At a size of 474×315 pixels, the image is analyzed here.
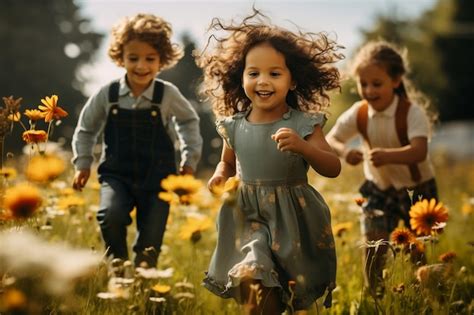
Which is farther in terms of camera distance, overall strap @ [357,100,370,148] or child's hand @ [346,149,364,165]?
overall strap @ [357,100,370,148]

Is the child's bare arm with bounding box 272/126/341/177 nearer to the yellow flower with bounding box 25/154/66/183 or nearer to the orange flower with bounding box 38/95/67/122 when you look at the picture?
the yellow flower with bounding box 25/154/66/183

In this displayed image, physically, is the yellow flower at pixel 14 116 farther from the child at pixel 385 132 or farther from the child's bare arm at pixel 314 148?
the child at pixel 385 132

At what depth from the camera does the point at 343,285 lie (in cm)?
405

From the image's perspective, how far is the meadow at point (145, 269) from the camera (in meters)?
2.00

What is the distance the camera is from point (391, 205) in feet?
14.8

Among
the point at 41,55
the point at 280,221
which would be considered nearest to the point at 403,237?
the point at 280,221

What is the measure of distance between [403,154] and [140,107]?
5.25 feet

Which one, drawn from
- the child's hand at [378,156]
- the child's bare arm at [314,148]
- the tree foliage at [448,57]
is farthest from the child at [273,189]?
the tree foliage at [448,57]

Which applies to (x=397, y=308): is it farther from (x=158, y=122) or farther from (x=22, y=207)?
(x=158, y=122)

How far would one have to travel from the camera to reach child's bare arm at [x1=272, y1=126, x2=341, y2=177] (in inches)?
104

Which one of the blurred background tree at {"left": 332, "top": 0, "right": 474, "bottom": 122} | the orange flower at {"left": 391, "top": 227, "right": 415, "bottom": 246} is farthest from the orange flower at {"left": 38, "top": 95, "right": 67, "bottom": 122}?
the blurred background tree at {"left": 332, "top": 0, "right": 474, "bottom": 122}

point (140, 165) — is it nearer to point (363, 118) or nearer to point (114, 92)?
point (114, 92)

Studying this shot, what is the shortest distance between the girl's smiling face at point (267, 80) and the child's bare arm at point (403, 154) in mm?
1044

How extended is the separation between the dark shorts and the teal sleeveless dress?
57.0 inches
